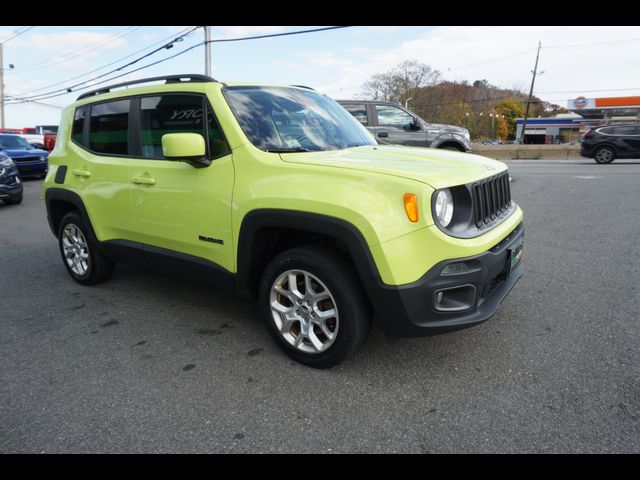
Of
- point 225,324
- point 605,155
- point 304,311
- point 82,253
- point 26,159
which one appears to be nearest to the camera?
point 304,311

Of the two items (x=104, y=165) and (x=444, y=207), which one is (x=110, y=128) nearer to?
(x=104, y=165)

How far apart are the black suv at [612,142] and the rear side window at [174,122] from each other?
18.2 m

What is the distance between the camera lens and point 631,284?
426cm

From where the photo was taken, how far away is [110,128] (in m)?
4.11

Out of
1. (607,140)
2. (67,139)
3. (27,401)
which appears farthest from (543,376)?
(607,140)

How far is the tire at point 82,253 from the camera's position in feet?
14.7

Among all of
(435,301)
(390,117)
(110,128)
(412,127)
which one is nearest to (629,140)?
(390,117)

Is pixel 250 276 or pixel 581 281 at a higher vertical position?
pixel 250 276

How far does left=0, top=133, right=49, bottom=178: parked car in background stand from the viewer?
13781mm

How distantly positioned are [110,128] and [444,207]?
3.09 meters

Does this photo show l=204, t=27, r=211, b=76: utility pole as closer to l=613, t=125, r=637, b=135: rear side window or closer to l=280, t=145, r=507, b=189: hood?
l=613, t=125, r=637, b=135: rear side window

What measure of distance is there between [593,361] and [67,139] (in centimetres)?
494

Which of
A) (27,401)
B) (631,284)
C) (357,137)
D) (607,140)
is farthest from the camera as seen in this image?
(607,140)
